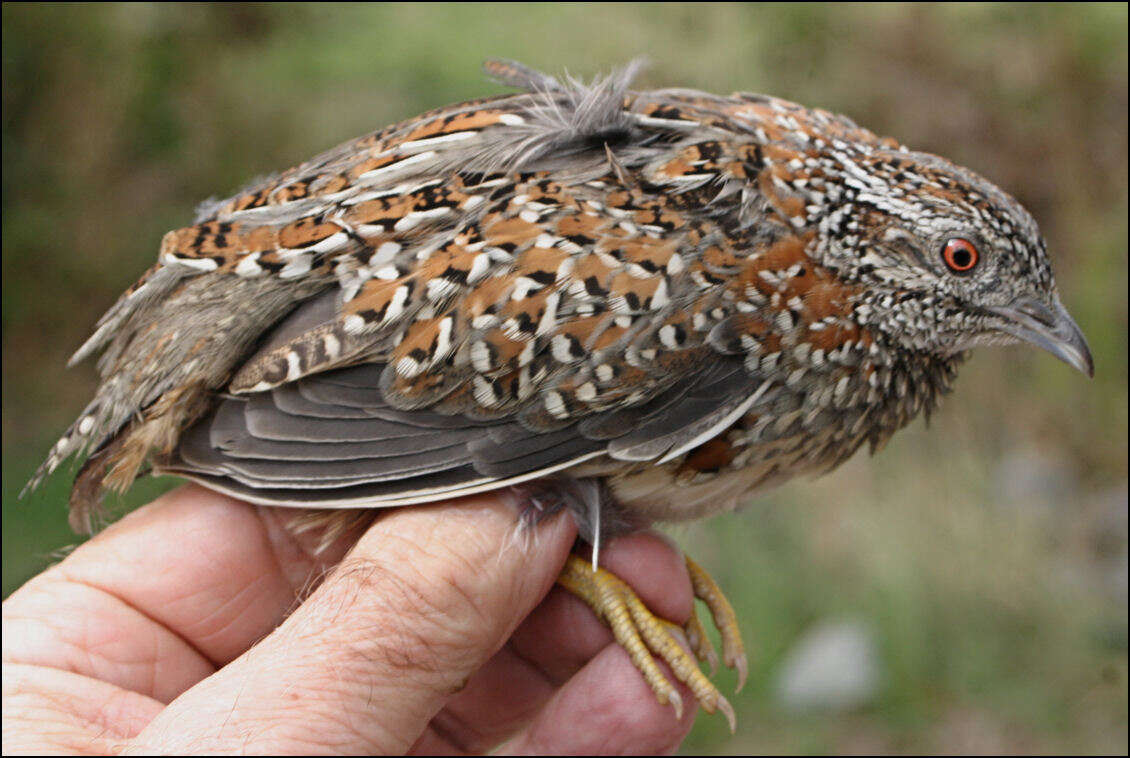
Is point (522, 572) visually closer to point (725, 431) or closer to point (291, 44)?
point (725, 431)

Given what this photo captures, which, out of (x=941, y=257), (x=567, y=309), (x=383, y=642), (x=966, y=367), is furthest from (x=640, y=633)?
(x=966, y=367)

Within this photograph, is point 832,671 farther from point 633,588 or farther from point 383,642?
point 383,642

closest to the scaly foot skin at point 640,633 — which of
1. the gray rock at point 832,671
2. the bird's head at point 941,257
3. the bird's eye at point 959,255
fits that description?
the bird's head at point 941,257

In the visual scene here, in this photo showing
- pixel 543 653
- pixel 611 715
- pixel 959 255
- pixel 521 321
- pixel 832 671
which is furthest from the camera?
pixel 832 671

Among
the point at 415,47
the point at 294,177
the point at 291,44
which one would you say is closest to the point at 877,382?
the point at 294,177

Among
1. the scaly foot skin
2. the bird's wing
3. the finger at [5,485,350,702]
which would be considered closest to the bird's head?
the bird's wing

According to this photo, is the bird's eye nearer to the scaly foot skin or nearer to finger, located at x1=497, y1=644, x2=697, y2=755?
the scaly foot skin
